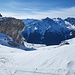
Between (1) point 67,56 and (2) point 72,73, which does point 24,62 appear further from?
(2) point 72,73

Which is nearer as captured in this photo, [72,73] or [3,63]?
[72,73]

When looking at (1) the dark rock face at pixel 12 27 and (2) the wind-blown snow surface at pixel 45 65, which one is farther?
(1) the dark rock face at pixel 12 27

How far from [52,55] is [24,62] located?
2760 mm

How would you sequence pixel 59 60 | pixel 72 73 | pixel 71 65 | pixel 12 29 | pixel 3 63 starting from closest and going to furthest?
pixel 72 73 < pixel 71 65 < pixel 59 60 < pixel 3 63 < pixel 12 29

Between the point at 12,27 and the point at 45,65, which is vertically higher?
the point at 45,65

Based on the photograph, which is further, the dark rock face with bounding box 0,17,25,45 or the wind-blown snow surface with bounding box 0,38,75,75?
the dark rock face with bounding box 0,17,25,45

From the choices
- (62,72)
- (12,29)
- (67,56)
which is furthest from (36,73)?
(12,29)

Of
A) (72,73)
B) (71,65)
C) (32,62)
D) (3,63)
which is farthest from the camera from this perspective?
(3,63)

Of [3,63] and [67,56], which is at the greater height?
[67,56]

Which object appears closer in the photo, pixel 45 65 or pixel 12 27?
pixel 45 65

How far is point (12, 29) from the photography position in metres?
73.9

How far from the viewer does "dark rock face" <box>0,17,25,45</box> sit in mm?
71188

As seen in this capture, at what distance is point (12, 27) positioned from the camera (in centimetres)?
7400

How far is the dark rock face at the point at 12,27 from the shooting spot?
71188 mm
